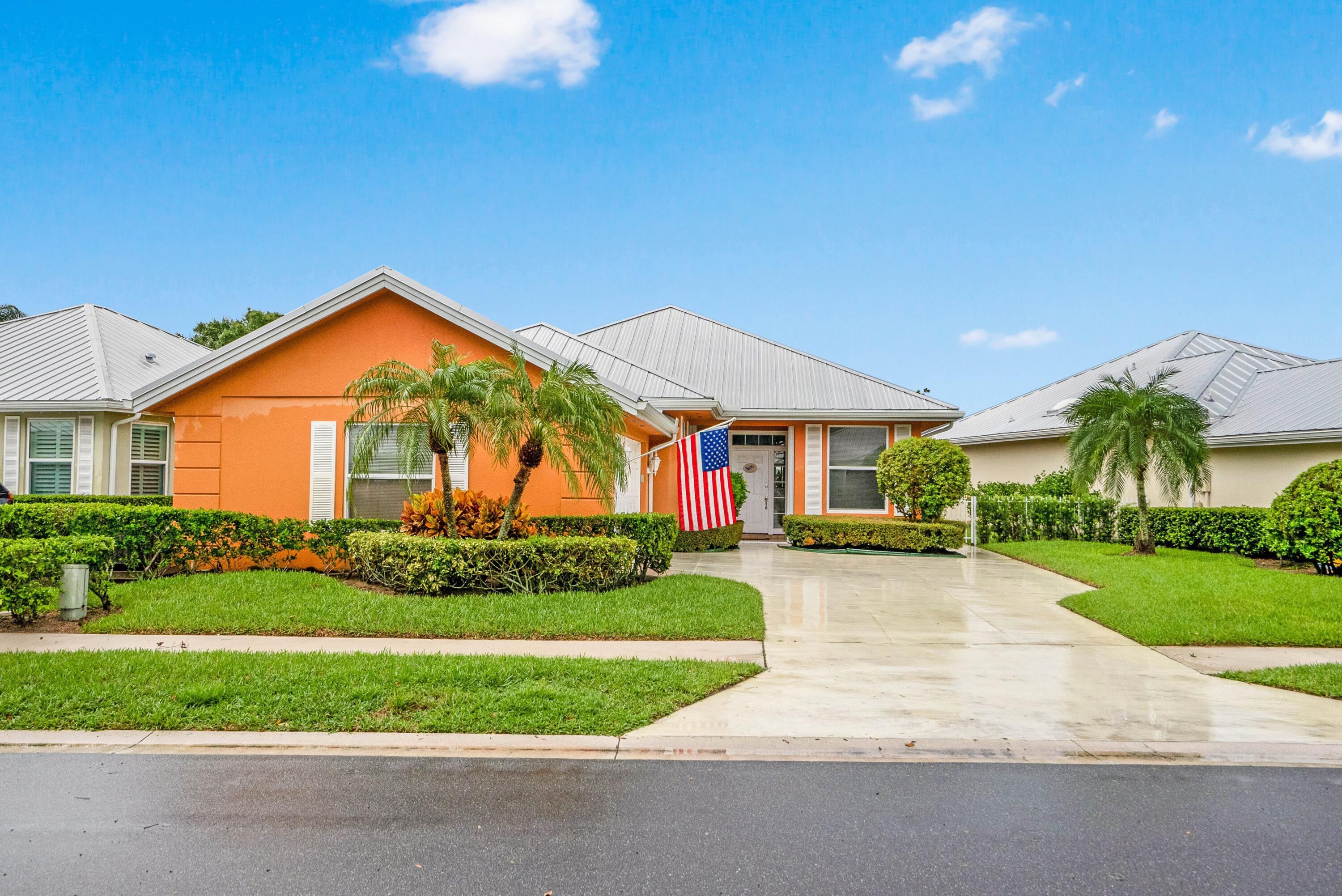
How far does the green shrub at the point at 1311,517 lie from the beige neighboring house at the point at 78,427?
21174mm

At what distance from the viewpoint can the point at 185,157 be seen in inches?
833

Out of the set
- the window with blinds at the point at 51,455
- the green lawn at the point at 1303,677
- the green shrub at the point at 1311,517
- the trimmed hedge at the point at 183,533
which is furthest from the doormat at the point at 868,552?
the window with blinds at the point at 51,455

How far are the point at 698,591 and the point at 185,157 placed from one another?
715 inches

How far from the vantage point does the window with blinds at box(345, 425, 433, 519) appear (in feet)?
44.3

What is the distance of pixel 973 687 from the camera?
729 cm

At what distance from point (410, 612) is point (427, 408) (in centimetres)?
269

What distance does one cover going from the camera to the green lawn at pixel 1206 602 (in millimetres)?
9297

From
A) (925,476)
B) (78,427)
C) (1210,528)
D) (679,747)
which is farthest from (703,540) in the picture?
(78,427)

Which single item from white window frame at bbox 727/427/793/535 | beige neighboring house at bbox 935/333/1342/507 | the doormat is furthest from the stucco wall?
beige neighboring house at bbox 935/333/1342/507

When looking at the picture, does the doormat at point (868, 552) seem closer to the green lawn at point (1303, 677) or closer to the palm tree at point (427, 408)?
the palm tree at point (427, 408)

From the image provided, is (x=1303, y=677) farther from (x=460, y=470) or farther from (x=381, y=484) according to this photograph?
(x=381, y=484)

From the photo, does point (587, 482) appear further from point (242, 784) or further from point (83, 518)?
point (242, 784)

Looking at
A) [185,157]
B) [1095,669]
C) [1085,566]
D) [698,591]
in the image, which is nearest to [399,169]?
[185,157]

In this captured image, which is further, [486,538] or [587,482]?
[587,482]
